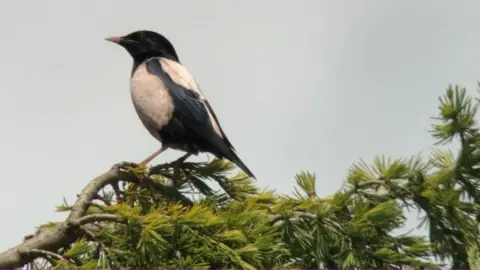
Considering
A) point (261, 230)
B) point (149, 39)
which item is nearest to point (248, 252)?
point (261, 230)

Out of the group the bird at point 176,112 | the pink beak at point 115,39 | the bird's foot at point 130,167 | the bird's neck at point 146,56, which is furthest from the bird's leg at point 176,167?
the pink beak at point 115,39

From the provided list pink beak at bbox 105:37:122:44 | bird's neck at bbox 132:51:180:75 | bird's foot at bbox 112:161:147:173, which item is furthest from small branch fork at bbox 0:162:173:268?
pink beak at bbox 105:37:122:44

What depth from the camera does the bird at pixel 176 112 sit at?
12.4 feet

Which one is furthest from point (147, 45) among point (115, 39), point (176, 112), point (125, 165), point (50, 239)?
point (50, 239)

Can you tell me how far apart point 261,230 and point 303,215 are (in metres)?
0.14

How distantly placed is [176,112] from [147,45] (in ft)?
2.71

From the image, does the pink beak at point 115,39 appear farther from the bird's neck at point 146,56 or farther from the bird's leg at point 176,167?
the bird's leg at point 176,167

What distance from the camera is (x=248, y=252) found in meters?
2.27

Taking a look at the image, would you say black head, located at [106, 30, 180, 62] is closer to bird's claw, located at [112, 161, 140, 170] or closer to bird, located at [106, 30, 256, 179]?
bird, located at [106, 30, 256, 179]

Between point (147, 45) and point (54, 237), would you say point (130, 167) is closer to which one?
point (54, 237)

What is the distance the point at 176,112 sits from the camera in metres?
3.85

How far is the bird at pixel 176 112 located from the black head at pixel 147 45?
0.31 meters

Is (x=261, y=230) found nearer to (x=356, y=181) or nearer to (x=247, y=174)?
(x=356, y=181)

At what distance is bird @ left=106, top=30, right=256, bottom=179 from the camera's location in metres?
3.79
